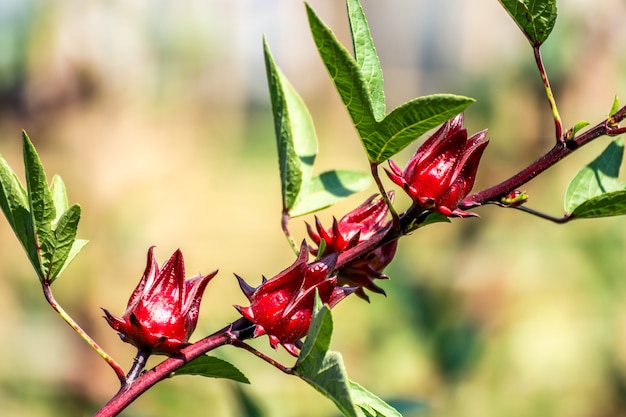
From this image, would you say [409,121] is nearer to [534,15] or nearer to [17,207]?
[534,15]

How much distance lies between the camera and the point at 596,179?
586 mm

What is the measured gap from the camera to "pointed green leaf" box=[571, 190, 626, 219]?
483 mm

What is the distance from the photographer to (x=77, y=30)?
1955mm

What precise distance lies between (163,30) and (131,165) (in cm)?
84

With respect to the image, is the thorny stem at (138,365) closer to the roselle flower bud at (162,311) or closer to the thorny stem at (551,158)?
the roselle flower bud at (162,311)

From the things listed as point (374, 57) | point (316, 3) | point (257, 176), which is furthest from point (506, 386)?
point (316, 3)

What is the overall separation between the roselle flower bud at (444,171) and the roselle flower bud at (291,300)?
7 centimetres

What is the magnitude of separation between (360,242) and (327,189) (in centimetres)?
12

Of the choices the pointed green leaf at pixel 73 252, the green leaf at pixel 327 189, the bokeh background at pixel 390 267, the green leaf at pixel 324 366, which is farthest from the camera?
the bokeh background at pixel 390 267

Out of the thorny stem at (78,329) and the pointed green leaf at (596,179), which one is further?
the pointed green leaf at (596,179)

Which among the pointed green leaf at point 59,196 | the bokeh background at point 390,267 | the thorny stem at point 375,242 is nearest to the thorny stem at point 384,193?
the thorny stem at point 375,242

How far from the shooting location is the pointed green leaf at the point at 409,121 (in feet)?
1.30

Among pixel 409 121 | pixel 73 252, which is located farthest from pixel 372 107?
pixel 73 252

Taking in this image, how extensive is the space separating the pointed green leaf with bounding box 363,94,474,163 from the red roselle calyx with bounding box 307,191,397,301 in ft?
0.21
